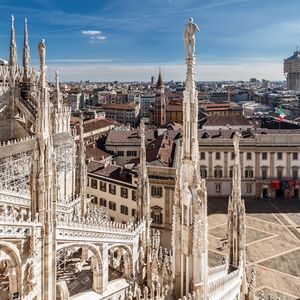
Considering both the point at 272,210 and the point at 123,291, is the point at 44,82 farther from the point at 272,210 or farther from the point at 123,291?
the point at 272,210

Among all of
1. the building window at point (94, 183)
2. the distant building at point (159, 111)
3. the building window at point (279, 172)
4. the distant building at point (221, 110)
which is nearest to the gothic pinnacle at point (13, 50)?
the building window at point (94, 183)

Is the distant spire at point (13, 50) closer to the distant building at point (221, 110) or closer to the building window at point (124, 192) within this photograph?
the building window at point (124, 192)

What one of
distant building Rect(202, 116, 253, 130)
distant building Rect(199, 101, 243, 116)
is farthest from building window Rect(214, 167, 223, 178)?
distant building Rect(199, 101, 243, 116)

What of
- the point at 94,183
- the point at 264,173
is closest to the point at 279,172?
the point at 264,173

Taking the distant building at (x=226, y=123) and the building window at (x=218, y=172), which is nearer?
the building window at (x=218, y=172)

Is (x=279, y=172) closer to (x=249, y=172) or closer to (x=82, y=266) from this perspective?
(x=249, y=172)

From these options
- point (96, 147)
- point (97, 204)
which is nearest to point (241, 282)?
point (97, 204)
